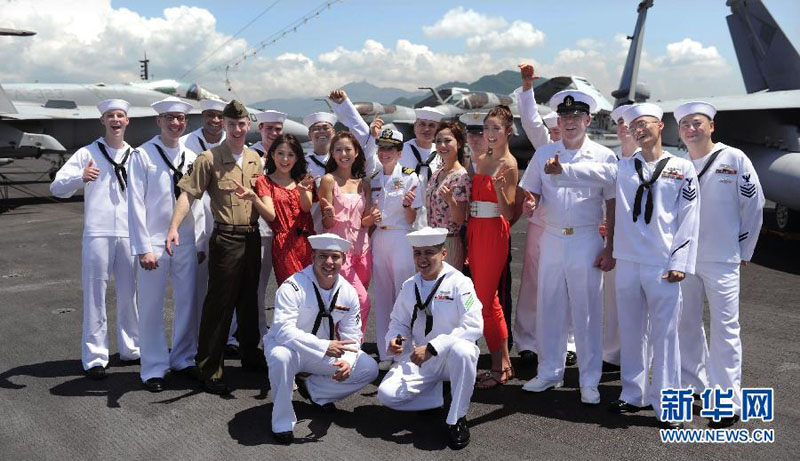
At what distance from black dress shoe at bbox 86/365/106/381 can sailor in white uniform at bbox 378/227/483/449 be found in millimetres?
2495

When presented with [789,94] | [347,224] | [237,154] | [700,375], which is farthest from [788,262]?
[237,154]

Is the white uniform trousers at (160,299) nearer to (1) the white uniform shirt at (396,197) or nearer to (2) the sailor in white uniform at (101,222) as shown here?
(2) the sailor in white uniform at (101,222)

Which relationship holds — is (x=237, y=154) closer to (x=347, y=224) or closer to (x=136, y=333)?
(x=347, y=224)

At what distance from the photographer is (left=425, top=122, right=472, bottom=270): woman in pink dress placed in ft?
15.9

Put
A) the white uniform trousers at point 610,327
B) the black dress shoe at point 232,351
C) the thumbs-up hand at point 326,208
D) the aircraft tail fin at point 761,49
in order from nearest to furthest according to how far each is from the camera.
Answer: the thumbs-up hand at point 326,208 → the white uniform trousers at point 610,327 → the black dress shoe at point 232,351 → the aircraft tail fin at point 761,49

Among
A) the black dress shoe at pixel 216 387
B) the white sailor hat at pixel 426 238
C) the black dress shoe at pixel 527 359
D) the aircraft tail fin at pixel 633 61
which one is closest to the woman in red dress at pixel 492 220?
the white sailor hat at pixel 426 238

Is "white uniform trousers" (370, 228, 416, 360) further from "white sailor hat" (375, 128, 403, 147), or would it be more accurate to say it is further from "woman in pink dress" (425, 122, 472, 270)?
"white sailor hat" (375, 128, 403, 147)

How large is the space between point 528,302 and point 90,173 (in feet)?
12.8

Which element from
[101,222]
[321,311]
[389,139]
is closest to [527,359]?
[321,311]

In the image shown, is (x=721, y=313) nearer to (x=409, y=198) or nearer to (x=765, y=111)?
(x=409, y=198)

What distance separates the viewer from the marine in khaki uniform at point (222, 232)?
4.73 metres

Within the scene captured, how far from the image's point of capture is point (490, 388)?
193 inches

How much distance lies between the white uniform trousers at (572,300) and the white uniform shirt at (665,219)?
1.08ft

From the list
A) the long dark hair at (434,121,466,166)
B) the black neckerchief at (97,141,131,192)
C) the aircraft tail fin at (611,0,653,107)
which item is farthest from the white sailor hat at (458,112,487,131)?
the aircraft tail fin at (611,0,653,107)
